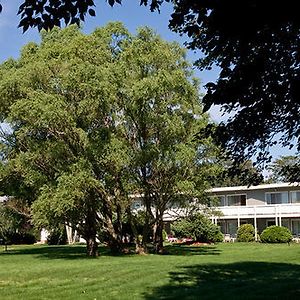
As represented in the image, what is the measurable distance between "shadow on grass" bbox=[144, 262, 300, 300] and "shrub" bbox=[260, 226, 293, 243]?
21912 millimetres

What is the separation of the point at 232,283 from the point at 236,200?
38552 millimetres

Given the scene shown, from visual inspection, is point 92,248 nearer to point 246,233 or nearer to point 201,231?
point 201,231

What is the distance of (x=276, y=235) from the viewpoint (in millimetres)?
40625

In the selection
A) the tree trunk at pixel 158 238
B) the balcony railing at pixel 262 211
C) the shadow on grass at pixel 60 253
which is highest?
the balcony railing at pixel 262 211

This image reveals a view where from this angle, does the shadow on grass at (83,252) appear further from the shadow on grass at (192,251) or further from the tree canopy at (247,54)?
the tree canopy at (247,54)

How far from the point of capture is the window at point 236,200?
51.5m

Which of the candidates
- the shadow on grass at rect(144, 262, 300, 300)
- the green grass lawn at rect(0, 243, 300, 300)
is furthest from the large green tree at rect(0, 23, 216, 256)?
the shadow on grass at rect(144, 262, 300, 300)

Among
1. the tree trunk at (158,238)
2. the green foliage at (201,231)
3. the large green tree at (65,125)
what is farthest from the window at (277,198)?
the large green tree at (65,125)

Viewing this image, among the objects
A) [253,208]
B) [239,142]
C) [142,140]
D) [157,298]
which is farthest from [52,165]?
[253,208]

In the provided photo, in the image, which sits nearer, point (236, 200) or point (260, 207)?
point (260, 207)

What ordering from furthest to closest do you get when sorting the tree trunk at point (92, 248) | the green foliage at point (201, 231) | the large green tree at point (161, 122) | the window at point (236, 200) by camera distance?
the window at point (236, 200), the green foliage at point (201, 231), the tree trunk at point (92, 248), the large green tree at point (161, 122)

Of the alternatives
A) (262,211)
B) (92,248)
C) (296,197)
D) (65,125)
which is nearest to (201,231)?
(262,211)

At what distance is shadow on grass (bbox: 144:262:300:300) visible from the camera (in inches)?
458

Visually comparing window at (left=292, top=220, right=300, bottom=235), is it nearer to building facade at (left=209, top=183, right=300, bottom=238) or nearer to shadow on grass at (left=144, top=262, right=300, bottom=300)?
building facade at (left=209, top=183, right=300, bottom=238)
